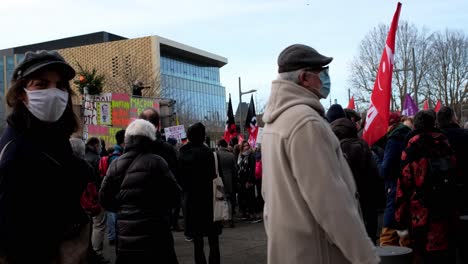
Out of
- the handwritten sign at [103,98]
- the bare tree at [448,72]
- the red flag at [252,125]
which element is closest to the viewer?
the handwritten sign at [103,98]

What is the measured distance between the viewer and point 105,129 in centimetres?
1285

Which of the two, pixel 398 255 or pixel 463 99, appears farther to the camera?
pixel 463 99

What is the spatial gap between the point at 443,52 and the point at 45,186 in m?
49.4

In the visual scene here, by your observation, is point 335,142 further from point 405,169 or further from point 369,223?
point 369,223

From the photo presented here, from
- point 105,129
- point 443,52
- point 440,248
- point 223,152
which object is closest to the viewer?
point 440,248

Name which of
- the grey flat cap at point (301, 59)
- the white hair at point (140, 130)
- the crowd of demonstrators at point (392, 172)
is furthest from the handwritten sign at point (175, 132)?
the grey flat cap at point (301, 59)

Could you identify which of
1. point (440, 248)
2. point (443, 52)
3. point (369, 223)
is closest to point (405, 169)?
point (440, 248)

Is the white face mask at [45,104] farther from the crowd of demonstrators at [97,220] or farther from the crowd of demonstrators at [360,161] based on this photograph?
the crowd of demonstrators at [97,220]

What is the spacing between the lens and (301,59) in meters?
2.99

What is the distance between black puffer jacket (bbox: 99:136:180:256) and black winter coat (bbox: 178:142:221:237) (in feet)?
5.13

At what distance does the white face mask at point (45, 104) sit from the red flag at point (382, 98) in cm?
513

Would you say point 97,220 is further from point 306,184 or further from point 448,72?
point 448,72

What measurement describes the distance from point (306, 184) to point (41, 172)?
1232mm

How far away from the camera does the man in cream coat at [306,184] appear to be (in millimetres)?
2564
